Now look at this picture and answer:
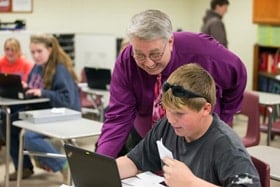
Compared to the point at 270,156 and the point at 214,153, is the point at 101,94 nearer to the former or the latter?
the point at 270,156

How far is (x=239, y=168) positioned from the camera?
59.2 inches

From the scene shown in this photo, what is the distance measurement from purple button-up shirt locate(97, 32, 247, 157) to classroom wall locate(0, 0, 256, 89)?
454cm

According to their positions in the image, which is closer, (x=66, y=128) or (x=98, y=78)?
(x=66, y=128)

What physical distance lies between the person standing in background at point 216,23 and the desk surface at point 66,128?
3.42 m

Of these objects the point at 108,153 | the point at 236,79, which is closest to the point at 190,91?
the point at 108,153

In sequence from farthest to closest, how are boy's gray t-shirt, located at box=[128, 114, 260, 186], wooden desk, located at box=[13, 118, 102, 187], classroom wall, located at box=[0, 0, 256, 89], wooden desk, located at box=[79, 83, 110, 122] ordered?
classroom wall, located at box=[0, 0, 256, 89], wooden desk, located at box=[79, 83, 110, 122], wooden desk, located at box=[13, 118, 102, 187], boy's gray t-shirt, located at box=[128, 114, 260, 186]

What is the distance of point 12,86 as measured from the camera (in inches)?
158

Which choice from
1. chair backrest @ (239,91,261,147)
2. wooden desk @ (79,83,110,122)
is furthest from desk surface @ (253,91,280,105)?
wooden desk @ (79,83,110,122)

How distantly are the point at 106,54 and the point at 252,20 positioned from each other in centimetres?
204

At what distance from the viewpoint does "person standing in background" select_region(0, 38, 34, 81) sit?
4.77m

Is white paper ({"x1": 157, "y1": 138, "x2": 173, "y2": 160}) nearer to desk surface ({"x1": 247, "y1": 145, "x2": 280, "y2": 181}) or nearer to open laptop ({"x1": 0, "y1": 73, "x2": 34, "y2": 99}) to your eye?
desk surface ({"x1": 247, "y1": 145, "x2": 280, "y2": 181})

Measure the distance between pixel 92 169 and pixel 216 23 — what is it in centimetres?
500

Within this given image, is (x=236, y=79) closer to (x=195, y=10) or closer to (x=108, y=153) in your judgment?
(x=108, y=153)

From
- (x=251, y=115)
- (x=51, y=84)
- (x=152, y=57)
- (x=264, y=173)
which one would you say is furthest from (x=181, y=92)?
(x=51, y=84)
